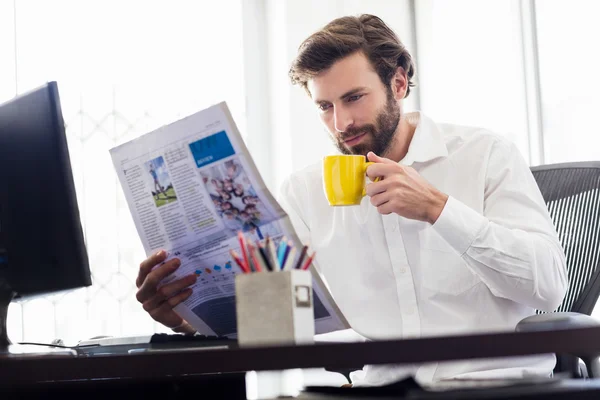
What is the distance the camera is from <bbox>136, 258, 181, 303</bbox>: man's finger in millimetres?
1131

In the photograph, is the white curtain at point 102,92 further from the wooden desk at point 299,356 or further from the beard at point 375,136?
the wooden desk at point 299,356

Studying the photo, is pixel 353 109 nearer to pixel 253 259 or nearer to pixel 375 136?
pixel 375 136

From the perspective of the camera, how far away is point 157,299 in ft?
3.90

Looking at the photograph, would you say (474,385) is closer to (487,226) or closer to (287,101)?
(487,226)

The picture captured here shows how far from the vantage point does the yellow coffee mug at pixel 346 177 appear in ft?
4.42

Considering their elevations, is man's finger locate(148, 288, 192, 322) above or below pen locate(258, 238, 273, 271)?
below

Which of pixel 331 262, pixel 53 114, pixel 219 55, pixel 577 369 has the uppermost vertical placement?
pixel 219 55

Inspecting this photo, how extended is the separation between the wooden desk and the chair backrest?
970 mm

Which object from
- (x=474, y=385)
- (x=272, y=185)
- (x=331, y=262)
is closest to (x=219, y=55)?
(x=272, y=185)

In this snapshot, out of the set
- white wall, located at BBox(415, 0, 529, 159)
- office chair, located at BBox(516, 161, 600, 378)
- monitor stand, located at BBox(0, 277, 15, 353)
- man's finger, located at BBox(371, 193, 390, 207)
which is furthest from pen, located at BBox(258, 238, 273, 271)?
white wall, located at BBox(415, 0, 529, 159)

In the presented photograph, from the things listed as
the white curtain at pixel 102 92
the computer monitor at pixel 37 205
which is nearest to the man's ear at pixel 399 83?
the computer monitor at pixel 37 205

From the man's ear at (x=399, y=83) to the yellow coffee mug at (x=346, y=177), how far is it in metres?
0.55

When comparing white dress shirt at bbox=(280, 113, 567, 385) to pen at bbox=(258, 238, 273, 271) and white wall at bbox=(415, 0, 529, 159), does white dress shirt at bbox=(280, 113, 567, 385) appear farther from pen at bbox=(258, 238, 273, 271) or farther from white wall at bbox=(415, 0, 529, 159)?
white wall at bbox=(415, 0, 529, 159)

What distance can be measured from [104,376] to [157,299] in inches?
22.0
